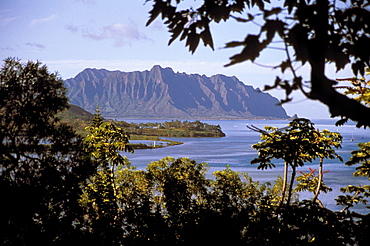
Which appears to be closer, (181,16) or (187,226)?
(181,16)

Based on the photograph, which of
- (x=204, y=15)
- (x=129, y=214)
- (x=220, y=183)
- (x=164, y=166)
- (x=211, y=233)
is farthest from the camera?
(x=164, y=166)

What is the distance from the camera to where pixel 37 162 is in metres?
6.06

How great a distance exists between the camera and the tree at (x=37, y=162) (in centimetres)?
544

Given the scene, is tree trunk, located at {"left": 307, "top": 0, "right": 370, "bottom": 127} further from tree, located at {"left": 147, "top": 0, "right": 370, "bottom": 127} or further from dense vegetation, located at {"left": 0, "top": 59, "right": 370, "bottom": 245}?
dense vegetation, located at {"left": 0, "top": 59, "right": 370, "bottom": 245}

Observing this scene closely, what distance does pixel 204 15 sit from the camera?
97.7 inches

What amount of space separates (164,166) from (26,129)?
8291 millimetres

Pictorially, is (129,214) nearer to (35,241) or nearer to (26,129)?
(35,241)

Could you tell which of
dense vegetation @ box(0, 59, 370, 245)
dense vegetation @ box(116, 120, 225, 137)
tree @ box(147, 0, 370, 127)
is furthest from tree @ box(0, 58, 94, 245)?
dense vegetation @ box(116, 120, 225, 137)

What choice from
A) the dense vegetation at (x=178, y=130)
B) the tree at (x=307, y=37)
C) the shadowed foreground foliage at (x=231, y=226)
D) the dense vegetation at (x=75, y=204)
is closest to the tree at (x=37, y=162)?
the dense vegetation at (x=75, y=204)

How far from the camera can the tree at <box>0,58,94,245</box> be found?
544cm

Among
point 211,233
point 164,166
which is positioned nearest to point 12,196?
point 211,233

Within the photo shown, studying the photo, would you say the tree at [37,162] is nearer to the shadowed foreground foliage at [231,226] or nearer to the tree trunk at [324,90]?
the shadowed foreground foliage at [231,226]

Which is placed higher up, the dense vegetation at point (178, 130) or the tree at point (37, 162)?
the tree at point (37, 162)

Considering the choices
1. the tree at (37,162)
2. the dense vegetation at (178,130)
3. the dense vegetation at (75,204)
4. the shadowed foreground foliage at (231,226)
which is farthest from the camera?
the dense vegetation at (178,130)
